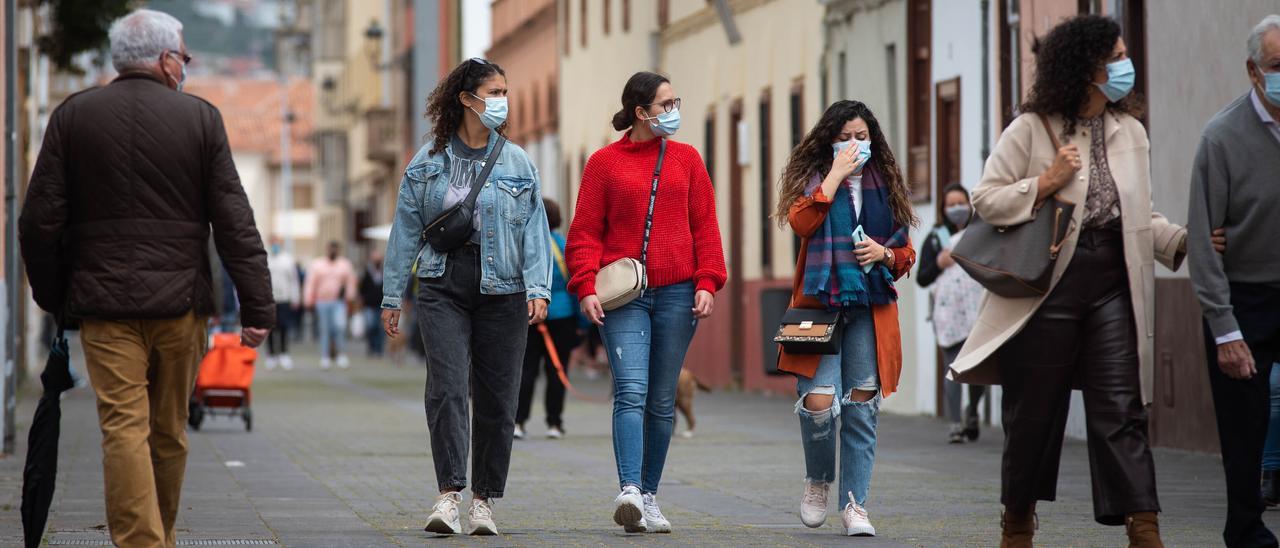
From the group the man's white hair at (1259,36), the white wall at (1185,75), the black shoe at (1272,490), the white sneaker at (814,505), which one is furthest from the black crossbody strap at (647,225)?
the white wall at (1185,75)

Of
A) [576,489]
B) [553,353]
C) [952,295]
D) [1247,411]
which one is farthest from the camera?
[553,353]

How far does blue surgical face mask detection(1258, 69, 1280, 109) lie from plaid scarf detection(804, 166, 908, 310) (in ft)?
5.76

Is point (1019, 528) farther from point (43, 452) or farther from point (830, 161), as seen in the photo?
point (43, 452)

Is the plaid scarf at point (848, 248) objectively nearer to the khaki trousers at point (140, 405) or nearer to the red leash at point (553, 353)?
the khaki trousers at point (140, 405)

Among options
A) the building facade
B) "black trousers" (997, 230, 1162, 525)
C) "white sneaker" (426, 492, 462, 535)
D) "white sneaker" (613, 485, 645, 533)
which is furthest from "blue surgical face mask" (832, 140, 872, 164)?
the building facade

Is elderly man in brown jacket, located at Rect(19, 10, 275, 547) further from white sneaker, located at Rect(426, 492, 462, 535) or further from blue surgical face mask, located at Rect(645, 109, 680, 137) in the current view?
blue surgical face mask, located at Rect(645, 109, 680, 137)

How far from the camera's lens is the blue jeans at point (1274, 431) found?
10961 millimetres

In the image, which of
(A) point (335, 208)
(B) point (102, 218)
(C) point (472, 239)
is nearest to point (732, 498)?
(C) point (472, 239)

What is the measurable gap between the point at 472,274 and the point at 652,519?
1217 millimetres

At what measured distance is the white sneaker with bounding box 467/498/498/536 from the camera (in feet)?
31.6

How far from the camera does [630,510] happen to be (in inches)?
379

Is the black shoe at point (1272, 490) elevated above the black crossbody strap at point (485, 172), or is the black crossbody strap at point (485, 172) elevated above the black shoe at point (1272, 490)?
the black crossbody strap at point (485, 172)

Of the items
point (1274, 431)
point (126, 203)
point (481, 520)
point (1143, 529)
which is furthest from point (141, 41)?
point (1274, 431)

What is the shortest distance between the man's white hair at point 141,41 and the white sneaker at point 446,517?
2428 millimetres
